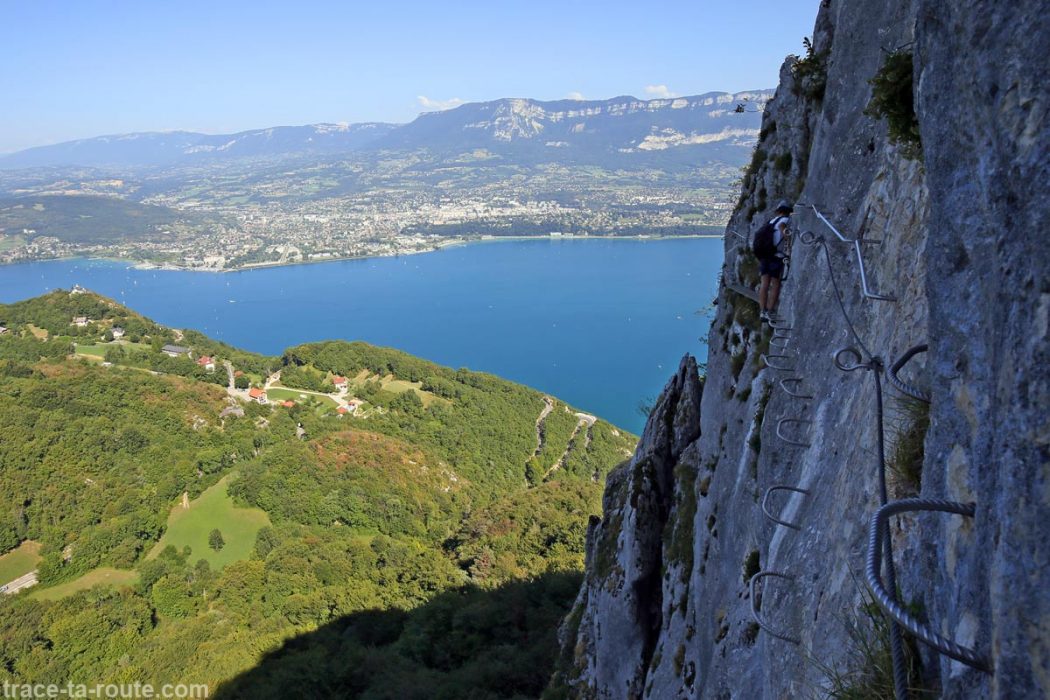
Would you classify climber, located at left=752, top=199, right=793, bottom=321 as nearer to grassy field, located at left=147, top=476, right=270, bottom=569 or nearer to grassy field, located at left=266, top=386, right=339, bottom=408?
grassy field, located at left=147, top=476, right=270, bottom=569

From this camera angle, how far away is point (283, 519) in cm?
3575

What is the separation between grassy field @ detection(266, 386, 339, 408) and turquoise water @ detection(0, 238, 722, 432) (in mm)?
19998

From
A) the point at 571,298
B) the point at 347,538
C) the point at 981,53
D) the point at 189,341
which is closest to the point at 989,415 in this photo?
the point at 981,53

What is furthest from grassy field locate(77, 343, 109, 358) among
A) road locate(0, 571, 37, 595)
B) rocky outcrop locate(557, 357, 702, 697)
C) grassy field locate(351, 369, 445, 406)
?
rocky outcrop locate(557, 357, 702, 697)

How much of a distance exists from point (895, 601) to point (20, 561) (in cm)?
4045

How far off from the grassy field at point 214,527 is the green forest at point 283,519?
0.12 meters

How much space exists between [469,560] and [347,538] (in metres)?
10.5

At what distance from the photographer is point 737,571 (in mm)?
5758

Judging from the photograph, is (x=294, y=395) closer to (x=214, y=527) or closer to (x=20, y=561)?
(x=214, y=527)

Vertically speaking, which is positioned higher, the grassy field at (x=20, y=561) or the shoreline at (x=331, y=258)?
the shoreline at (x=331, y=258)

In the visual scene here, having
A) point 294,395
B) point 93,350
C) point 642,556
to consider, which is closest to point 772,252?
point 642,556

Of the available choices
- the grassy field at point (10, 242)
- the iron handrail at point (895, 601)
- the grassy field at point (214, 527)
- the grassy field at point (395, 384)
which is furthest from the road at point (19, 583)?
the grassy field at point (10, 242)

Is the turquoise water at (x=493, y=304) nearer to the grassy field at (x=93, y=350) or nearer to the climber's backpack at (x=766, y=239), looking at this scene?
the grassy field at (x=93, y=350)

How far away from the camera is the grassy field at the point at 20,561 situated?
29.7m
